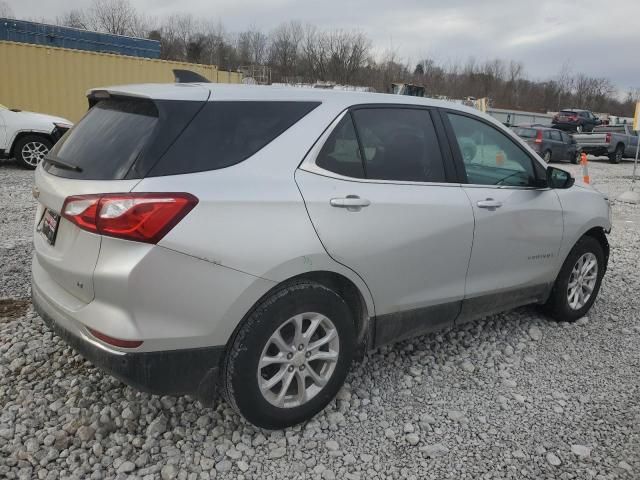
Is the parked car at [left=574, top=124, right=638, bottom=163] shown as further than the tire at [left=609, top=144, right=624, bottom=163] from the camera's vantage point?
No

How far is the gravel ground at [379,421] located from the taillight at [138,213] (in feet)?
3.64

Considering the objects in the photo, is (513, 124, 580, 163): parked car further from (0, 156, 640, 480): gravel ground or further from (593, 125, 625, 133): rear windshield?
(0, 156, 640, 480): gravel ground

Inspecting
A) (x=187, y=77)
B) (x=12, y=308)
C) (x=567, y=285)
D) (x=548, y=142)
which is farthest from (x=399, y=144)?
(x=548, y=142)

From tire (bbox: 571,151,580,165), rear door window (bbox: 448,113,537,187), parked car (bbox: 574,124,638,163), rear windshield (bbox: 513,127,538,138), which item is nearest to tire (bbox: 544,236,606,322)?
rear door window (bbox: 448,113,537,187)

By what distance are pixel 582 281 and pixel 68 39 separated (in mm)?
27264

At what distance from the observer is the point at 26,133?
11008 mm

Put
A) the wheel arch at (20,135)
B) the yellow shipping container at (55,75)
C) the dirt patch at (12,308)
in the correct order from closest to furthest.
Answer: the dirt patch at (12,308) → the wheel arch at (20,135) → the yellow shipping container at (55,75)

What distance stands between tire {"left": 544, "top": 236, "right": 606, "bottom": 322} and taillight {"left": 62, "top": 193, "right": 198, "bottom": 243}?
3.21 meters

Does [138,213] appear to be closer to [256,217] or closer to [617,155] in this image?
[256,217]

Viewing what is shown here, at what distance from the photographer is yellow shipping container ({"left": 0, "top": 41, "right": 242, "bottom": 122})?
16109 millimetres

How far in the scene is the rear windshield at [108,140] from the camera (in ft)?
7.84

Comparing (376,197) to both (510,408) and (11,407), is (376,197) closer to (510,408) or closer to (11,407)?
(510,408)

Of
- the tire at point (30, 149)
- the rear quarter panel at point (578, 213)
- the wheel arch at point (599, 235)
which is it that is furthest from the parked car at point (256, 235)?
the tire at point (30, 149)

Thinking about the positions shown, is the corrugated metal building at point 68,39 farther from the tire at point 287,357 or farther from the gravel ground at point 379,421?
the tire at point 287,357
